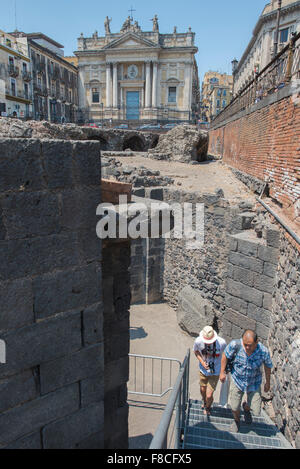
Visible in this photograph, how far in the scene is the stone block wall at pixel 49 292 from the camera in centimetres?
208

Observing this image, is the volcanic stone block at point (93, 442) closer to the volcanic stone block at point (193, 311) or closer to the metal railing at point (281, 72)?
Result: the volcanic stone block at point (193, 311)

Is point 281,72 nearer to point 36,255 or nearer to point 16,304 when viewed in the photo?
point 36,255

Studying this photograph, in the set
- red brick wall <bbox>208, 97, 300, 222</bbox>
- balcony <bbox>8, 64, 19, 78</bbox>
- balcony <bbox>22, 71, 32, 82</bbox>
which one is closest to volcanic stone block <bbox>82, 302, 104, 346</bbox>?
red brick wall <bbox>208, 97, 300, 222</bbox>

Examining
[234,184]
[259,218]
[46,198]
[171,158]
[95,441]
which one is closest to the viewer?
[46,198]

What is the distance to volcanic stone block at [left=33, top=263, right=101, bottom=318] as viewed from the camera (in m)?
2.26

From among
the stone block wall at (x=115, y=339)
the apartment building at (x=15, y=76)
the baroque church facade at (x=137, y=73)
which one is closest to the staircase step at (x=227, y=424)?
the stone block wall at (x=115, y=339)

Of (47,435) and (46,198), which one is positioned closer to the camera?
(46,198)

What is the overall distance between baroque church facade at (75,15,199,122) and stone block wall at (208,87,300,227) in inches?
1534

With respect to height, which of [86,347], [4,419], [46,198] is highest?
[46,198]

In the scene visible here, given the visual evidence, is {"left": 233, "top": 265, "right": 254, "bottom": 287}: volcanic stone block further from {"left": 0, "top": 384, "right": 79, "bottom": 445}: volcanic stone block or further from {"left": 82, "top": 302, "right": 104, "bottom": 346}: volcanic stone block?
{"left": 0, "top": 384, "right": 79, "bottom": 445}: volcanic stone block
